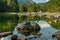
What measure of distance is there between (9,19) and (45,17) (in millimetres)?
1013

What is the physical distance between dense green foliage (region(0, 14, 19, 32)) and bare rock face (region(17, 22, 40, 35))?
18 centimetres

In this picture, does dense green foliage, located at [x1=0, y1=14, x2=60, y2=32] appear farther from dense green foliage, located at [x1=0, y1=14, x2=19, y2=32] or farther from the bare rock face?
the bare rock face

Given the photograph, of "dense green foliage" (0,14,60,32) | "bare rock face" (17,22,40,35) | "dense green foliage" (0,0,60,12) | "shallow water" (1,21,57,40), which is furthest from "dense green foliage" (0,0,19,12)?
"shallow water" (1,21,57,40)

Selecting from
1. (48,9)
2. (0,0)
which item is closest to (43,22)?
(48,9)

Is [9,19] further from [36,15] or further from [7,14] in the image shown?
[36,15]

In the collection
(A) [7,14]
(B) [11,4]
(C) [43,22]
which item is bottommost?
(C) [43,22]

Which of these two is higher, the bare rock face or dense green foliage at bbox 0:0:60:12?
dense green foliage at bbox 0:0:60:12

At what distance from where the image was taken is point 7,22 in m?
3.75

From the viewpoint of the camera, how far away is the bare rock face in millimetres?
3714

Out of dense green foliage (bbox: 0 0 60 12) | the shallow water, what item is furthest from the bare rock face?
dense green foliage (bbox: 0 0 60 12)

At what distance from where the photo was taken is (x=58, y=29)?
375 cm

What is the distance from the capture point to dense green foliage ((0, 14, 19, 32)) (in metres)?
3.72

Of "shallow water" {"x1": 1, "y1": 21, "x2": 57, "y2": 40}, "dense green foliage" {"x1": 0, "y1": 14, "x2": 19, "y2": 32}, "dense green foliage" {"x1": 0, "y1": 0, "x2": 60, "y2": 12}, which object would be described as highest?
"dense green foliage" {"x1": 0, "y1": 0, "x2": 60, "y2": 12}

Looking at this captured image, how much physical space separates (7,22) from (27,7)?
71 cm
